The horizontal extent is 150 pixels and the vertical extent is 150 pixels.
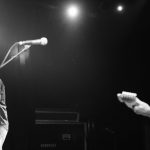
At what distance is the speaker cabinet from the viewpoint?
298 centimetres

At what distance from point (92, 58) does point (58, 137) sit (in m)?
1.73

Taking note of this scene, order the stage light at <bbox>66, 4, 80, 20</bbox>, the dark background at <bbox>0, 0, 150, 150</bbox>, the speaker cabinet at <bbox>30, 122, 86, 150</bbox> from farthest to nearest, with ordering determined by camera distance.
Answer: the stage light at <bbox>66, 4, 80, 20</bbox> < the dark background at <bbox>0, 0, 150, 150</bbox> < the speaker cabinet at <bbox>30, 122, 86, 150</bbox>

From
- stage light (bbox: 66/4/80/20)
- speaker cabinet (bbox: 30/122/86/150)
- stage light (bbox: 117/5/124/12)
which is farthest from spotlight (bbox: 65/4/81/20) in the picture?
speaker cabinet (bbox: 30/122/86/150)

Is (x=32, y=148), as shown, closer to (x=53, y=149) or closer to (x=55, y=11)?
(x=53, y=149)

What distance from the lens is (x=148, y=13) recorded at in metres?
4.20

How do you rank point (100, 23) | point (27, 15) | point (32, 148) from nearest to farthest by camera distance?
point (32, 148)
point (27, 15)
point (100, 23)

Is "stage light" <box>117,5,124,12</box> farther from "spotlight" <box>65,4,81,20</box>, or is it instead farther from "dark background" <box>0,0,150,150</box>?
"spotlight" <box>65,4,81,20</box>

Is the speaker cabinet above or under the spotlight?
under

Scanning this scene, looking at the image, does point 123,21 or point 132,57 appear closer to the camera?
point 123,21

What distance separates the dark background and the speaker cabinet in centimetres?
67

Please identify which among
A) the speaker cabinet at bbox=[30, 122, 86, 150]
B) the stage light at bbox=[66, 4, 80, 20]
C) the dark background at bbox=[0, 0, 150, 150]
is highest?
the stage light at bbox=[66, 4, 80, 20]

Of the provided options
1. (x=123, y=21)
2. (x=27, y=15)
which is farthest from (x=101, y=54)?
(x=27, y=15)

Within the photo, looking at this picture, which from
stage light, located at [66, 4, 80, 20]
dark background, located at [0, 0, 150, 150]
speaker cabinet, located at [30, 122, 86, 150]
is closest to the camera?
speaker cabinet, located at [30, 122, 86, 150]

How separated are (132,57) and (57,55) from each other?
1.02 metres
